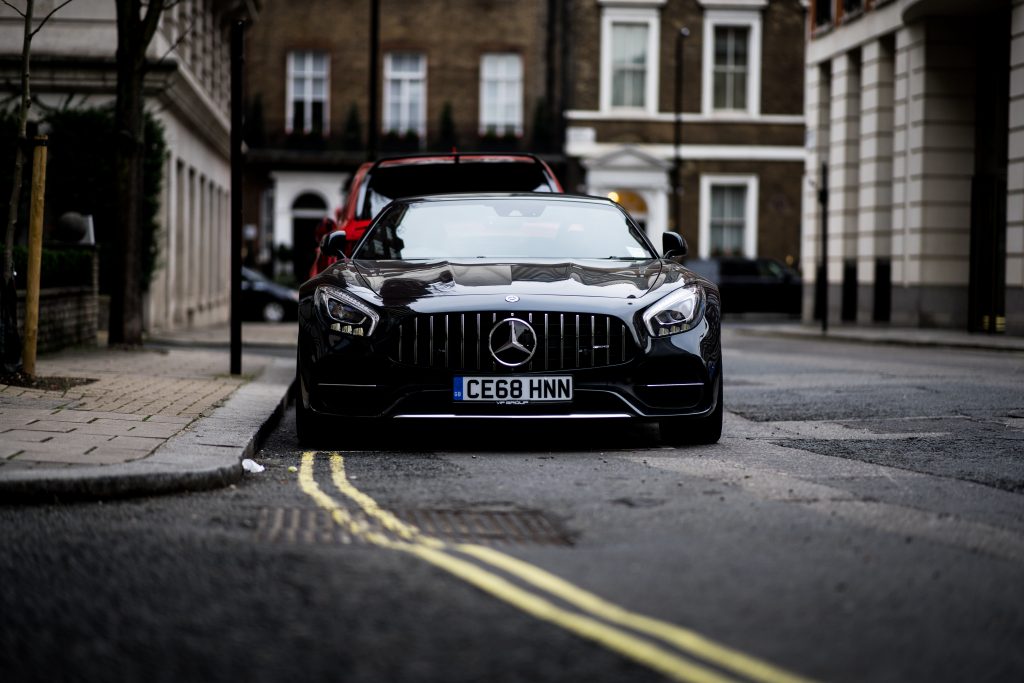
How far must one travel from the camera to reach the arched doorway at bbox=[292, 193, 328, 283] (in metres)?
46.9

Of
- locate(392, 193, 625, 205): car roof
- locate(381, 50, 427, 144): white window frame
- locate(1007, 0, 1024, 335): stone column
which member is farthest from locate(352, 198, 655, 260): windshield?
locate(381, 50, 427, 144): white window frame

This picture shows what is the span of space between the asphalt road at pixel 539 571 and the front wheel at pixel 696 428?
21 cm

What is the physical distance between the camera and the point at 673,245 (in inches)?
371

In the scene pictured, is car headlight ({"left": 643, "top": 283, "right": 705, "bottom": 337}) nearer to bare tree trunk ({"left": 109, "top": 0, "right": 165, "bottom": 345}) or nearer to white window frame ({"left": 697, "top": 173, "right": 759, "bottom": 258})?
bare tree trunk ({"left": 109, "top": 0, "right": 165, "bottom": 345})

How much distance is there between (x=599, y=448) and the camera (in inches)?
312

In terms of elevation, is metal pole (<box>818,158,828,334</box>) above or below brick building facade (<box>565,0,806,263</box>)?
below

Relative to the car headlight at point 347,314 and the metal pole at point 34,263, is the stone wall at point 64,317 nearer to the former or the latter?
the metal pole at point 34,263

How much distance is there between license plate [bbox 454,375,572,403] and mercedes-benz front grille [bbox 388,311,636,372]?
58 mm

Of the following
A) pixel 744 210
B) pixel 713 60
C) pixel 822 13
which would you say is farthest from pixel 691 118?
pixel 822 13

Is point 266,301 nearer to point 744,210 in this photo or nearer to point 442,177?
point 744,210

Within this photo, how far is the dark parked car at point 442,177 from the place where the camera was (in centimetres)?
1275

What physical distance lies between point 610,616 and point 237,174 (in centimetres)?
957

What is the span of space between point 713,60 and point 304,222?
14.3 metres

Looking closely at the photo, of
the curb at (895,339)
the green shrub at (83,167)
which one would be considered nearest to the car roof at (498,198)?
the curb at (895,339)
